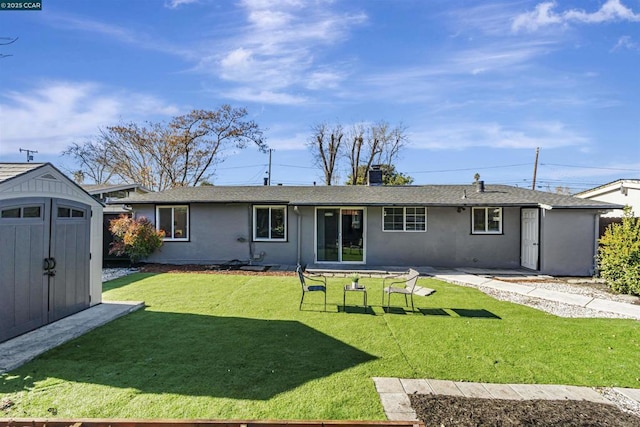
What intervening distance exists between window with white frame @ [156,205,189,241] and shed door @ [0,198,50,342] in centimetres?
846

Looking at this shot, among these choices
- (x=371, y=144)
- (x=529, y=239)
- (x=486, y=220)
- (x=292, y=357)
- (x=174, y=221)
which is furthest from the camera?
(x=371, y=144)

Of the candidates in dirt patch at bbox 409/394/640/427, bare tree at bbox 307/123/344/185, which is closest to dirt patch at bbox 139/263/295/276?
dirt patch at bbox 409/394/640/427

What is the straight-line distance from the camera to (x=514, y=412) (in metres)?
3.44

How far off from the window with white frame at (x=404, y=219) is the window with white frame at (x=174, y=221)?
8.19 metres

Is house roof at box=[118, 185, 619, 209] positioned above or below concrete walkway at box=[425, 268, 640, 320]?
above

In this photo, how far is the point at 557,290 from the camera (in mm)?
9805

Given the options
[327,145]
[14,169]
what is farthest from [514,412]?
[327,145]

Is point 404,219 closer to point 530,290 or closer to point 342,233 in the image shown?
point 342,233

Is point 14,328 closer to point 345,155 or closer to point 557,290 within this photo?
point 557,290

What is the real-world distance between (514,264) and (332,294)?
8.42 metres

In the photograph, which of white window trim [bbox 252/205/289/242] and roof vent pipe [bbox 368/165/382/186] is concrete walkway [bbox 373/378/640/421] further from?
roof vent pipe [bbox 368/165/382/186]

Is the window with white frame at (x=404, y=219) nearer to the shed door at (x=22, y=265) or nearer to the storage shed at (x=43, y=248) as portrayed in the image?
the storage shed at (x=43, y=248)

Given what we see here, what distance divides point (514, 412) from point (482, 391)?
496mm

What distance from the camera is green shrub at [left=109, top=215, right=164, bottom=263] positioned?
520 inches
